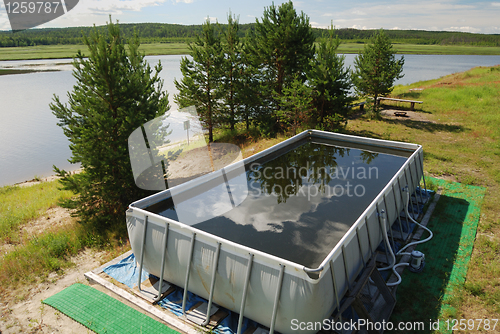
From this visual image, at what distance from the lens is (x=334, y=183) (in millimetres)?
7477

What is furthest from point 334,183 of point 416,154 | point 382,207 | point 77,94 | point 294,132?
point 294,132

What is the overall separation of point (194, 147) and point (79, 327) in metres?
17.0

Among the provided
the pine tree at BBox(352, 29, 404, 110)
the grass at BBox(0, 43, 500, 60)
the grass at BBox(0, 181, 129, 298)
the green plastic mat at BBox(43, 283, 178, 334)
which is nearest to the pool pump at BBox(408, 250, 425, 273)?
the green plastic mat at BBox(43, 283, 178, 334)

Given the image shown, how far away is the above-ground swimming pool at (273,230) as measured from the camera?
3.86 m

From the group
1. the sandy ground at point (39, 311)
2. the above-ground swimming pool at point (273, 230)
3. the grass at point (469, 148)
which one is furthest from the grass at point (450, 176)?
the above-ground swimming pool at point (273, 230)

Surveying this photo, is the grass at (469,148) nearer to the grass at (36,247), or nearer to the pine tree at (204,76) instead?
the grass at (36,247)

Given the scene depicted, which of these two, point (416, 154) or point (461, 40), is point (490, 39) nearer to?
point (461, 40)

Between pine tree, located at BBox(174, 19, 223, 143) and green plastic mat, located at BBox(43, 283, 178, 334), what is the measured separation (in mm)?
15061

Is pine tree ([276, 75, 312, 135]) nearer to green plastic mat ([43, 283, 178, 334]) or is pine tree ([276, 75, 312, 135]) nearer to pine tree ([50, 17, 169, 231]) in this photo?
pine tree ([50, 17, 169, 231])

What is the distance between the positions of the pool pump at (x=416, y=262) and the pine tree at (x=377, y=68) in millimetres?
17700

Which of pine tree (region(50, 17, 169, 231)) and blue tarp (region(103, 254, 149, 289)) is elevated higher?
pine tree (region(50, 17, 169, 231))

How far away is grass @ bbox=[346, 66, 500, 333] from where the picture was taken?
533cm

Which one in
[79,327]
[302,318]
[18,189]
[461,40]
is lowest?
[18,189]

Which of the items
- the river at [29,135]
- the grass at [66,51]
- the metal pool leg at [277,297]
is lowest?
the river at [29,135]
